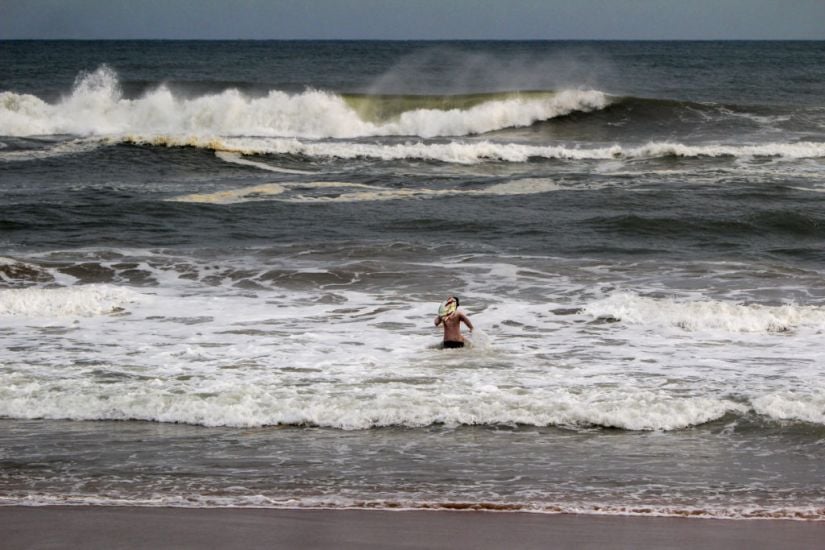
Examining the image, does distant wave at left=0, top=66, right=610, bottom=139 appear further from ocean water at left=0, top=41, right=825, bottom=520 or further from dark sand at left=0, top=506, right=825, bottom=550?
dark sand at left=0, top=506, right=825, bottom=550

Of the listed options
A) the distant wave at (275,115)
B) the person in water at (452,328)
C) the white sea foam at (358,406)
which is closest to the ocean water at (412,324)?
the white sea foam at (358,406)

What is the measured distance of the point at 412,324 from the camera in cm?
1285

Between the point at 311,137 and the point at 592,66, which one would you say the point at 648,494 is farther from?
the point at 592,66

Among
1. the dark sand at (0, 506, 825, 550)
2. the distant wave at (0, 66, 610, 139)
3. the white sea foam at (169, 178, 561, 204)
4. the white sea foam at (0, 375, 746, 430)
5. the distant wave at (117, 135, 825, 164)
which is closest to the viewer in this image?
the dark sand at (0, 506, 825, 550)

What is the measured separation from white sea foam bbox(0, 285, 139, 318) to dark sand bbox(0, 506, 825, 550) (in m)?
6.21

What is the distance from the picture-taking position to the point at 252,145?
29.7 metres

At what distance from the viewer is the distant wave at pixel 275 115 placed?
117 ft

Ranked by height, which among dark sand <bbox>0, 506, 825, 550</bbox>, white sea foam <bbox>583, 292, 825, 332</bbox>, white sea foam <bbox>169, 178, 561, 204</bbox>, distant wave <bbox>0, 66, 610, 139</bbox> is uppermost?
distant wave <bbox>0, 66, 610, 139</bbox>

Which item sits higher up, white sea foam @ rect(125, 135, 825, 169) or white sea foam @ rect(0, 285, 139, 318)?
white sea foam @ rect(125, 135, 825, 169)

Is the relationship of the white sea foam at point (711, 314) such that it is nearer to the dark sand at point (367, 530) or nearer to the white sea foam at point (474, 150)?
the dark sand at point (367, 530)

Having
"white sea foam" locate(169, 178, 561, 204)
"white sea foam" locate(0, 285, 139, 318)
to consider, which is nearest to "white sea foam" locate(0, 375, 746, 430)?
"white sea foam" locate(0, 285, 139, 318)

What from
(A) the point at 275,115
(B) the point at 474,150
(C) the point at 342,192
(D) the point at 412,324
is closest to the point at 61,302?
(D) the point at 412,324

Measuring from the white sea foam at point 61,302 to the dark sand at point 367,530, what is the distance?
621cm

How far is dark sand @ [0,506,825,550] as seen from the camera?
270 inches
